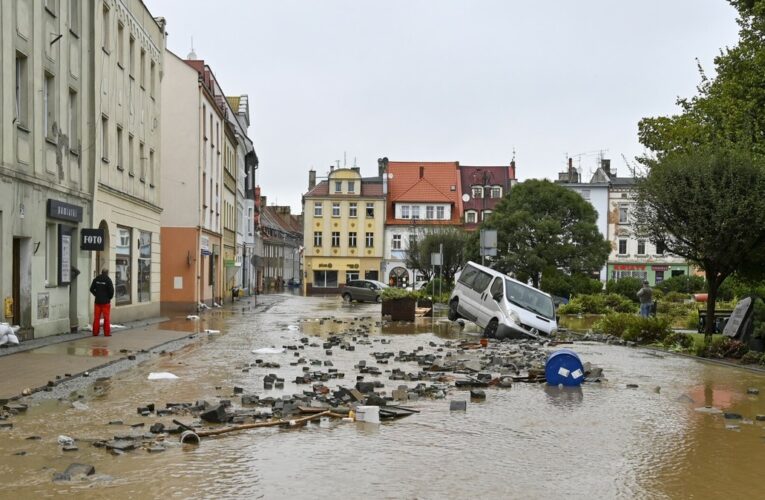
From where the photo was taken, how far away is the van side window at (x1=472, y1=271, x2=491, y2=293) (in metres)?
24.5

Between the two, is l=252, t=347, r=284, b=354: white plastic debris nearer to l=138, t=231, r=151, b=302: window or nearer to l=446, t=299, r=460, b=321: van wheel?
l=446, t=299, r=460, b=321: van wheel

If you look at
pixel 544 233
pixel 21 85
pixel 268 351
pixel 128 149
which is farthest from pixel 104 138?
pixel 544 233

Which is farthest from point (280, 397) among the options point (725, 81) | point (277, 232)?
point (277, 232)

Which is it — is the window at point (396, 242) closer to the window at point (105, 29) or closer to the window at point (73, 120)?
the window at point (105, 29)

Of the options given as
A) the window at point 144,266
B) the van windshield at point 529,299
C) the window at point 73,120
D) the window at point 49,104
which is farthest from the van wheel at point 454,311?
the window at point 49,104

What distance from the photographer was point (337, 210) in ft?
288

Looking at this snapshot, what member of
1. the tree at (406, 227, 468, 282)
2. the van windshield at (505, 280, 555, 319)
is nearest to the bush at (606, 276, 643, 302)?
the tree at (406, 227, 468, 282)

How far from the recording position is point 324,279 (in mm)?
89312

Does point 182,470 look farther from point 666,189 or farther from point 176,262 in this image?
point 176,262

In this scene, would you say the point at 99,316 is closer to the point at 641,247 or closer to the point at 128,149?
the point at 128,149

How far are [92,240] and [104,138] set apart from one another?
13.5 feet

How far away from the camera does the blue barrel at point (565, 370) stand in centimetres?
1252

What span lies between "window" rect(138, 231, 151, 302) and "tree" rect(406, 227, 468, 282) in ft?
98.6

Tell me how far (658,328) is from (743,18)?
1013 centimetres
